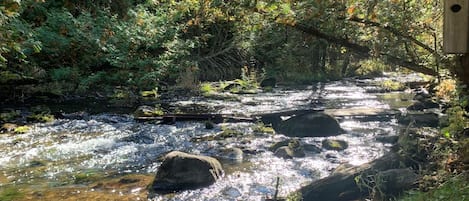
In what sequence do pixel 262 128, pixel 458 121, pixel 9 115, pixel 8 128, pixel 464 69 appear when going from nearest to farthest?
pixel 464 69 → pixel 458 121 → pixel 262 128 → pixel 8 128 → pixel 9 115

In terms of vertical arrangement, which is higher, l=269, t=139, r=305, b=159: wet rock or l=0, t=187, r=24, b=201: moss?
l=269, t=139, r=305, b=159: wet rock

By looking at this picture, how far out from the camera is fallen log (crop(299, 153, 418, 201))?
17.8 ft

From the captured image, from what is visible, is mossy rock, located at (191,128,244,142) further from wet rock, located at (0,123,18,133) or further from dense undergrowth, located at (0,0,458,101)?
wet rock, located at (0,123,18,133)

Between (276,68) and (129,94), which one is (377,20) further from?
(276,68)

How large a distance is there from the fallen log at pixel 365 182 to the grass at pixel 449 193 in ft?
1.90

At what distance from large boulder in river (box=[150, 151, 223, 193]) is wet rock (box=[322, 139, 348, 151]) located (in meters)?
2.91

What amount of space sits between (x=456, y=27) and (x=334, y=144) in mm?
5189

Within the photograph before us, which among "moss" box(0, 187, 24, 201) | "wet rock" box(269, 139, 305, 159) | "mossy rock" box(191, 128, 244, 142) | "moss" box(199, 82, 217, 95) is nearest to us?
"moss" box(0, 187, 24, 201)

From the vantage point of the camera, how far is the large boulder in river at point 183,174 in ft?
22.9

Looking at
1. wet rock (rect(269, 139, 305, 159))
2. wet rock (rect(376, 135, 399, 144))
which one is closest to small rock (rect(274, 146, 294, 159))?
wet rock (rect(269, 139, 305, 159))

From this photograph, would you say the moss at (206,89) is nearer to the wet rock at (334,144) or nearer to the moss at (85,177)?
the wet rock at (334,144)

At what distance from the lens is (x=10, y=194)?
6.79m

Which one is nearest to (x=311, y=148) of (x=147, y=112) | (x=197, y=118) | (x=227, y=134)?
(x=227, y=134)

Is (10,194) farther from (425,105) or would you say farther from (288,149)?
(425,105)
